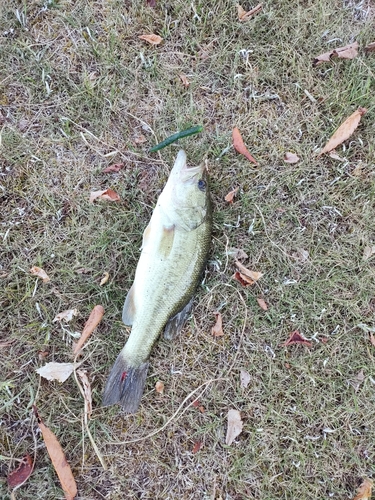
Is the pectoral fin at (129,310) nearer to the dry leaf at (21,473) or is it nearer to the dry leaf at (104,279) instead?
the dry leaf at (104,279)

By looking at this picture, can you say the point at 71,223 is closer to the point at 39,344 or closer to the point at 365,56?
the point at 39,344

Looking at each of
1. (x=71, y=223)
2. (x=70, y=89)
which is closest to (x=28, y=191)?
(x=71, y=223)

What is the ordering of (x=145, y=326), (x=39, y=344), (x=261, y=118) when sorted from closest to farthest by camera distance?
1. (x=145, y=326)
2. (x=39, y=344)
3. (x=261, y=118)

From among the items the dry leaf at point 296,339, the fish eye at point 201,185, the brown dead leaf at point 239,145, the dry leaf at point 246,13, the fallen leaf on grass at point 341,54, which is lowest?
the dry leaf at point 296,339

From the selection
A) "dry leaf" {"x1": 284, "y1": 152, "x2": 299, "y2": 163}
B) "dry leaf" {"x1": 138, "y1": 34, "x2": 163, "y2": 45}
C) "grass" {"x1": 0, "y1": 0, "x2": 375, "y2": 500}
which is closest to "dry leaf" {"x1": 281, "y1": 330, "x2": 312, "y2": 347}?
"grass" {"x1": 0, "y1": 0, "x2": 375, "y2": 500}

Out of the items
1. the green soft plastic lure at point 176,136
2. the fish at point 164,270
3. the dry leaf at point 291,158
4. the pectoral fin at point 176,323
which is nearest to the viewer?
the fish at point 164,270

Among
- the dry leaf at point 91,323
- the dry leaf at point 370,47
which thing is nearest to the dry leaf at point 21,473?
the dry leaf at point 91,323
